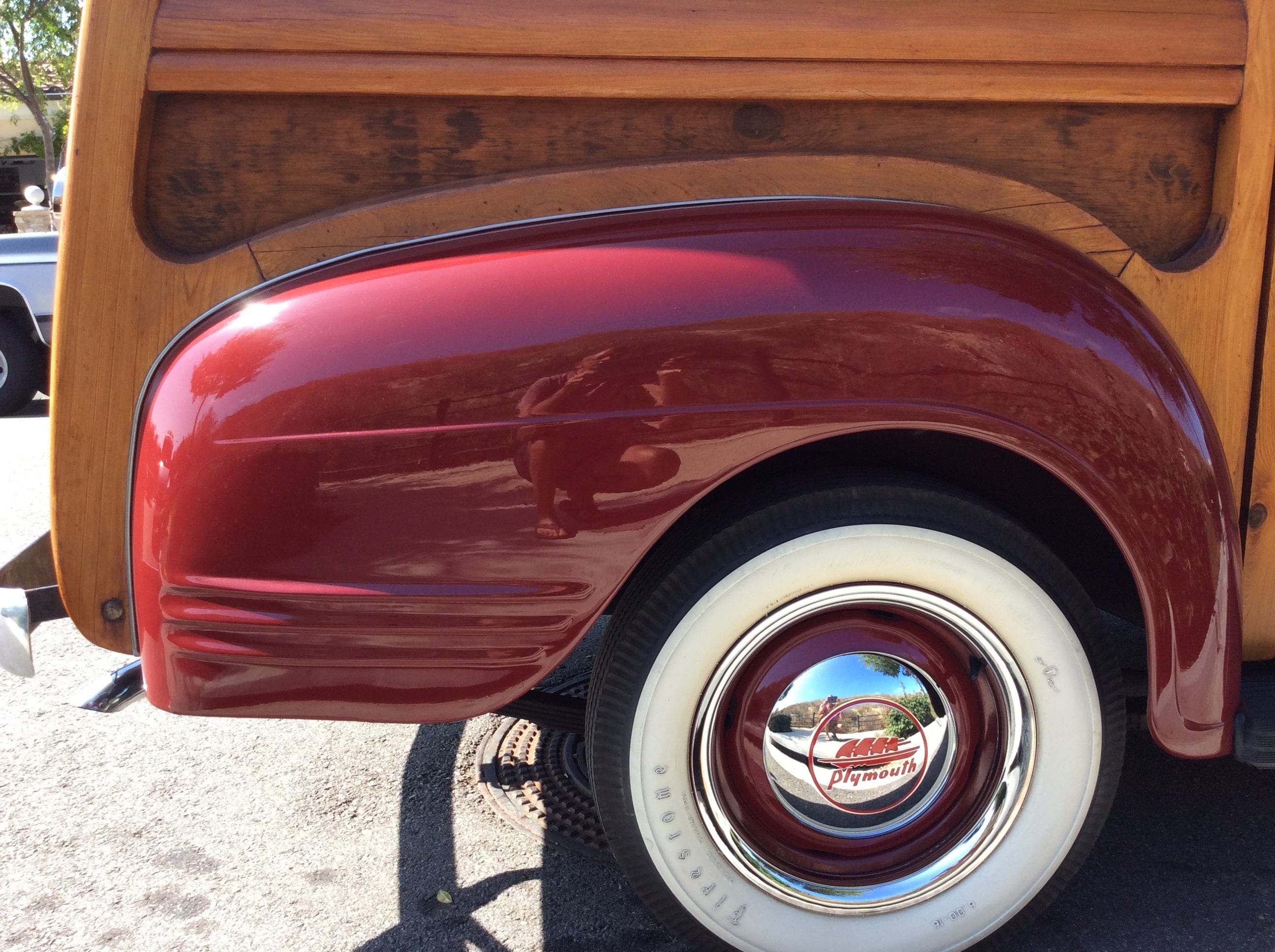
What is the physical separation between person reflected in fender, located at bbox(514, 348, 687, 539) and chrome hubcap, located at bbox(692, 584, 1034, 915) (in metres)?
0.39

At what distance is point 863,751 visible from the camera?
5.54ft

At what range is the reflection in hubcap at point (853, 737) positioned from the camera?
1.67 metres

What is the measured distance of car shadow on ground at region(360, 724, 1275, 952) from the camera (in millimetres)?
1847

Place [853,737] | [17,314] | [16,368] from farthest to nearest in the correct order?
[17,314]
[16,368]
[853,737]

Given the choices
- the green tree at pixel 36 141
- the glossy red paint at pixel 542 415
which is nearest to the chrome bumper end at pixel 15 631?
the glossy red paint at pixel 542 415

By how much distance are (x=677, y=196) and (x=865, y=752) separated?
3.25 feet

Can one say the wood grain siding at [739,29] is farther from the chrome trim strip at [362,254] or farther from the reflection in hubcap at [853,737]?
the reflection in hubcap at [853,737]

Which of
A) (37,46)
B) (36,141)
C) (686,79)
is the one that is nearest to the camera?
(686,79)

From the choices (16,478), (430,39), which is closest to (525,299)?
(430,39)

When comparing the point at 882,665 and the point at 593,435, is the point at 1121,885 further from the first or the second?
the point at 593,435

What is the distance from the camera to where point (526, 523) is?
1.47 meters

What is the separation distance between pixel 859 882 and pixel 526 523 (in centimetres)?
90

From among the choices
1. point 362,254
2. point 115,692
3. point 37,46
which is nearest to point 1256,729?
point 362,254

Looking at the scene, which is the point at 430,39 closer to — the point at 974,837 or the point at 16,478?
the point at 974,837
